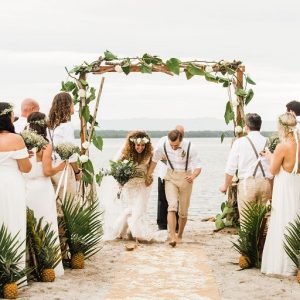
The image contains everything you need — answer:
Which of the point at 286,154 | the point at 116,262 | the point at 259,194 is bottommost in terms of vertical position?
the point at 116,262

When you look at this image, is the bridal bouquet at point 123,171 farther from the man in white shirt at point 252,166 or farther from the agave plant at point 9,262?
the agave plant at point 9,262

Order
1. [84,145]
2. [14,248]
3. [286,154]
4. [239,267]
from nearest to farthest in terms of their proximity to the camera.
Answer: [14,248], [286,154], [239,267], [84,145]

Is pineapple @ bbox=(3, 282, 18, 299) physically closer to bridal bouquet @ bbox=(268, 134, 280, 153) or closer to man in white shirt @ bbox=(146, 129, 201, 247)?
bridal bouquet @ bbox=(268, 134, 280, 153)

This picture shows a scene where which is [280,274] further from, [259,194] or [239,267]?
[259,194]

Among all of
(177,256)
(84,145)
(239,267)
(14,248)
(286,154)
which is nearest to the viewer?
(14,248)

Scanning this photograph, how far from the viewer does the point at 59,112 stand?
9891 mm

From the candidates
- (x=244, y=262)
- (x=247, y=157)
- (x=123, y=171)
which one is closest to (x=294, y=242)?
(x=244, y=262)

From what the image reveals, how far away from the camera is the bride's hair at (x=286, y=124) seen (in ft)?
28.0

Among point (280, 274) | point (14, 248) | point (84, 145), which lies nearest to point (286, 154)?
point (280, 274)

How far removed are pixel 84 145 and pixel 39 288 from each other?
396 cm

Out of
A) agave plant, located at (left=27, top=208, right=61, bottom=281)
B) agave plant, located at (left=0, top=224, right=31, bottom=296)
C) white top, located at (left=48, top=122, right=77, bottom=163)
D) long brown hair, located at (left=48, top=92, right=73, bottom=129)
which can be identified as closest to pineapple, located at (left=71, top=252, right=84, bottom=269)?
agave plant, located at (left=27, top=208, right=61, bottom=281)

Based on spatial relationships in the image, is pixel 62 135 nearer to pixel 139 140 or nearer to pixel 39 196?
pixel 39 196

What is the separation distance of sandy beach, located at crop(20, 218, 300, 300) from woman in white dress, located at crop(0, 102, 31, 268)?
56 cm

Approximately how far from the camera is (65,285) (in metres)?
8.12
